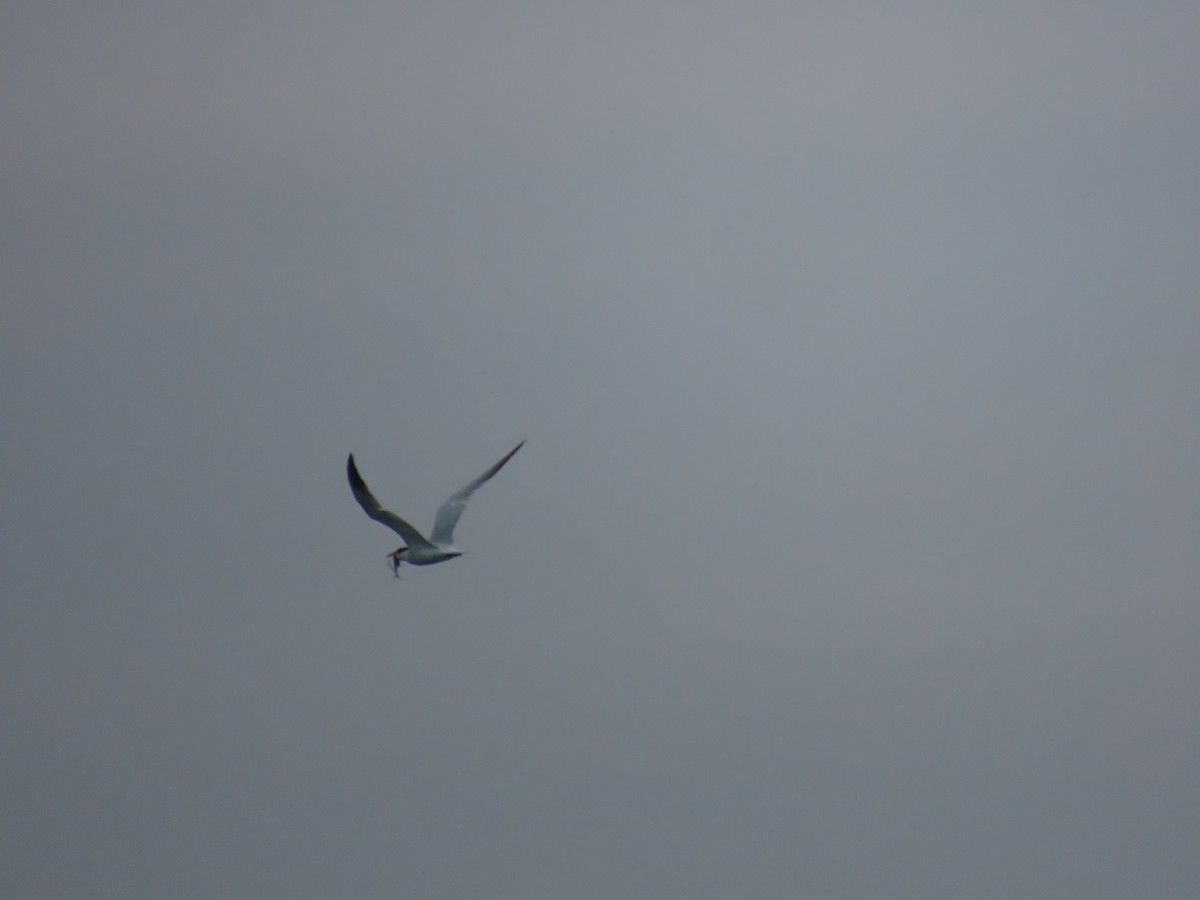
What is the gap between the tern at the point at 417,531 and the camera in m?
7.75

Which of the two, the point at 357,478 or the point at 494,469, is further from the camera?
the point at 494,469

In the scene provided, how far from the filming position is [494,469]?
8391 millimetres

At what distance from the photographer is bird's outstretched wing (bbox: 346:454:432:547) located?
7703mm

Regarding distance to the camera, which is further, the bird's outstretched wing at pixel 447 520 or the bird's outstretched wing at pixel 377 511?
the bird's outstretched wing at pixel 447 520

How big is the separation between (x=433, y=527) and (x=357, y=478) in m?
0.64

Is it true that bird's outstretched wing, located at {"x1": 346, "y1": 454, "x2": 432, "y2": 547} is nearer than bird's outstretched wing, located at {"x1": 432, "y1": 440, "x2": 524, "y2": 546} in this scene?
Yes

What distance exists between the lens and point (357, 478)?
7699mm

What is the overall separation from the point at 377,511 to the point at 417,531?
273 mm

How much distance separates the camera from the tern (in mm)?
7750

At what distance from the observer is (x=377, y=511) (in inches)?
307

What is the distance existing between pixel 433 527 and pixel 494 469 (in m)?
0.59

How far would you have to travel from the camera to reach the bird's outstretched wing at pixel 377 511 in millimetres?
7703

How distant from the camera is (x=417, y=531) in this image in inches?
311

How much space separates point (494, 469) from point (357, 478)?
3.37 feet
